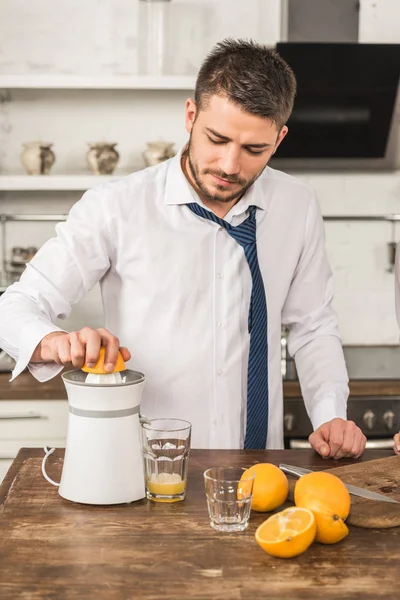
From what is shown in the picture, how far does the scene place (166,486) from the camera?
1.49 m

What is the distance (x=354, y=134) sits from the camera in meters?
3.50

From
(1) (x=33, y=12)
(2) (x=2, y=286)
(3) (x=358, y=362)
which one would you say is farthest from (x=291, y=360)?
(1) (x=33, y=12)

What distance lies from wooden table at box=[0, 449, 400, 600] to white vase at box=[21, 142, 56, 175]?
2134mm

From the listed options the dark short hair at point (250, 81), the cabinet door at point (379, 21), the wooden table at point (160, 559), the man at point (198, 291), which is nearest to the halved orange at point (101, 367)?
the wooden table at point (160, 559)

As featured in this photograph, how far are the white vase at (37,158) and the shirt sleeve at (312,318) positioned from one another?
151 cm

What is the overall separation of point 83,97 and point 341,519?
267cm

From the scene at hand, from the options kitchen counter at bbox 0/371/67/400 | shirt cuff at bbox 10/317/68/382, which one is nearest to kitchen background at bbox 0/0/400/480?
kitchen counter at bbox 0/371/67/400

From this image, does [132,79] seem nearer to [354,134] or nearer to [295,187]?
[354,134]

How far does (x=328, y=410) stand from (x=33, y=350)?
737mm

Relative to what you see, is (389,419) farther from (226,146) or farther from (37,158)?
(37,158)

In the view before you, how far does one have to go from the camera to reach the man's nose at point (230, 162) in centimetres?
180

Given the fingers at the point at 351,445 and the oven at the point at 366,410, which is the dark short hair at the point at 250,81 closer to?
the fingers at the point at 351,445

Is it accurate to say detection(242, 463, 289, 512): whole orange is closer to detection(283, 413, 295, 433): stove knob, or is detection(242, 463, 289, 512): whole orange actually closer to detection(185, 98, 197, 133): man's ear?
detection(185, 98, 197, 133): man's ear

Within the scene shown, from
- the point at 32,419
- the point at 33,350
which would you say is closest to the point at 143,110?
the point at 32,419
